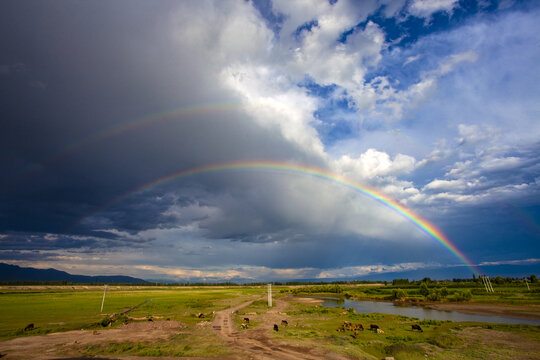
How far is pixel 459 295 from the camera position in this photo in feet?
267

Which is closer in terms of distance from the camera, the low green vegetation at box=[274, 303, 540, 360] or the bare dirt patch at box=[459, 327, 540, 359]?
the low green vegetation at box=[274, 303, 540, 360]

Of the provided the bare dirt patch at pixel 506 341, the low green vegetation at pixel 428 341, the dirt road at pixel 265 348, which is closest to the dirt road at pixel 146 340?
the dirt road at pixel 265 348

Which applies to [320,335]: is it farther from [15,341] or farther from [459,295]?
[459,295]

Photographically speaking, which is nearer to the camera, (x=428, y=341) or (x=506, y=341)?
(x=428, y=341)

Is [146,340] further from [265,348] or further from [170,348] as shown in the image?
[265,348]

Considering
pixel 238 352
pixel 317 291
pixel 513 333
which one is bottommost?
pixel 317 291

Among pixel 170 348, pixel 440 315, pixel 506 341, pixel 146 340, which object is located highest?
pixel 170 348

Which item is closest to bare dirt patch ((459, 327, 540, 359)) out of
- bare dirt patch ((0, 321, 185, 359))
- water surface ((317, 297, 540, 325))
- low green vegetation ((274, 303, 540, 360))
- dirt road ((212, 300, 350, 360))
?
low green vegetation ((274, 303, 540, 360))

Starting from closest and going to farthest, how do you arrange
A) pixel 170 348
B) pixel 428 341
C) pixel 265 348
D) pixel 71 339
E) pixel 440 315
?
pixel 265 348 → pixel 170 348 → pixel 428 341 → pixel 71 339 → pixel 440 315

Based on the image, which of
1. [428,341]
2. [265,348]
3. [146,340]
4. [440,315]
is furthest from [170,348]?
[440,315]

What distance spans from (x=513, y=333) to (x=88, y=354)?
48.3 metres

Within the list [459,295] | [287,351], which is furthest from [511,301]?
[287,351]

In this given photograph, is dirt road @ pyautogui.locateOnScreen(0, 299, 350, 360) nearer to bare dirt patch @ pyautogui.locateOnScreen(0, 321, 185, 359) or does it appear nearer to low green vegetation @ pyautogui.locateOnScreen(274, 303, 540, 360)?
bare dirt patch @ pyautogui.locateOnScreen(0, 321, 185, 359)

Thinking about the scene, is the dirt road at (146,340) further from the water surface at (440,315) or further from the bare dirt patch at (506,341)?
the water surface at (440,315)
